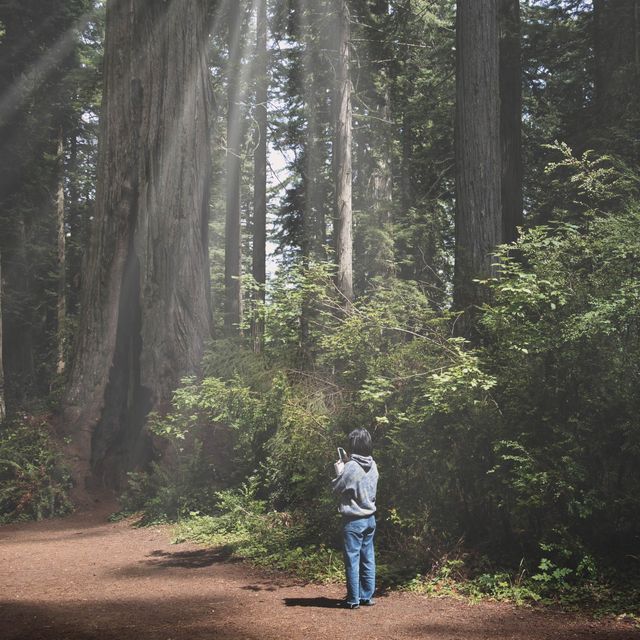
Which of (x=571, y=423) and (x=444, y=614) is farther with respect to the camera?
(x=571, y=423)

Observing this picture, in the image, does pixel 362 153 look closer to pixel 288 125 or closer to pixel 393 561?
pixel 288 125

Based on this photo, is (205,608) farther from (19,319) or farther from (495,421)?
(19,319)

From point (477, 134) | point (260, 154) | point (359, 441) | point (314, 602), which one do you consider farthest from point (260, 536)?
point (260, 154)

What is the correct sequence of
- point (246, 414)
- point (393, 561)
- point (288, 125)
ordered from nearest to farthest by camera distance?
point (393, 561), point (246, 414), point (288, 125)

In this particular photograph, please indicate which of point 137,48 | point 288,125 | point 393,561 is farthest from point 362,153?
point 393,561

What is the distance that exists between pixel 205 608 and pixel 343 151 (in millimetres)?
14855

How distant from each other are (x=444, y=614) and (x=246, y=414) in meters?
4.46

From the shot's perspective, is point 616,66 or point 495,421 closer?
point 495,421

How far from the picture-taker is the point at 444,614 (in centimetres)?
623

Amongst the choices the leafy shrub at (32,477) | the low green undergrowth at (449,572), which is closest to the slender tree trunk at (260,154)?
the leafy shrub at (32,477)

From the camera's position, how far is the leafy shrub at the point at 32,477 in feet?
39.2

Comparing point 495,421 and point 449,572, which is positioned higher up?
point 495,421

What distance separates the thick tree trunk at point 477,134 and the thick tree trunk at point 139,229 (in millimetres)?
5345

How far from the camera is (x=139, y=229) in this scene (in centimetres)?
1323
